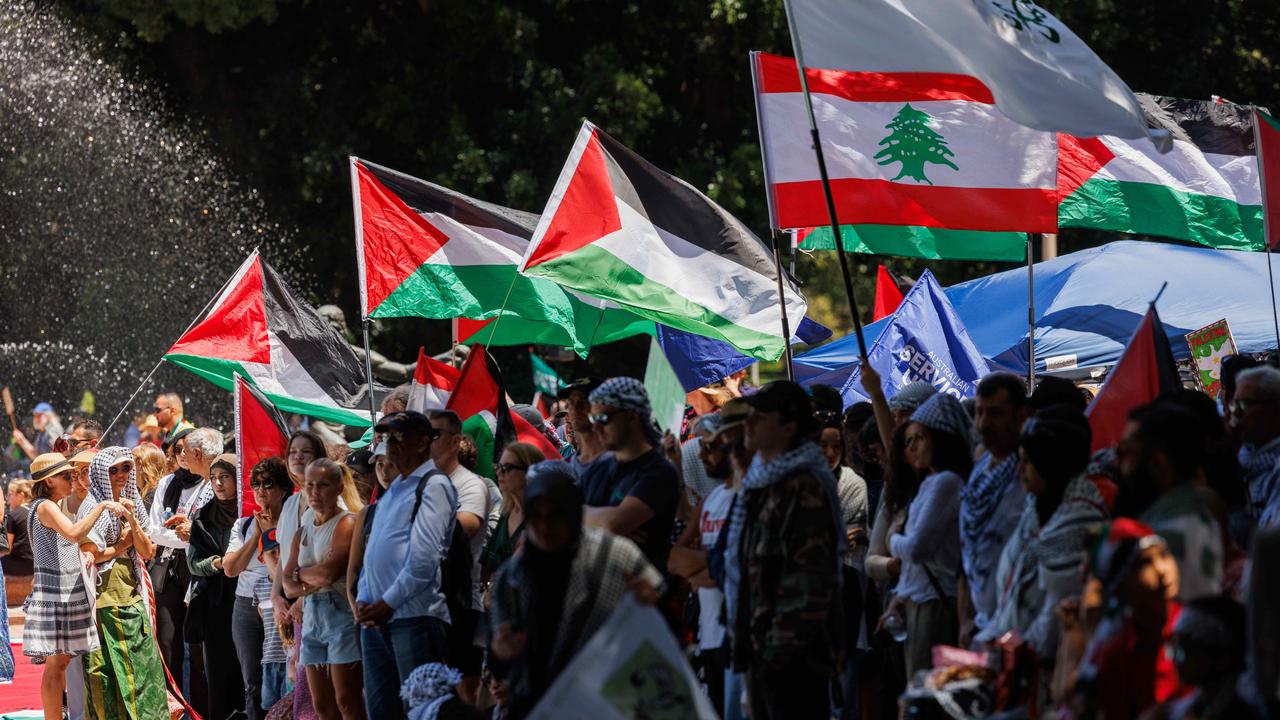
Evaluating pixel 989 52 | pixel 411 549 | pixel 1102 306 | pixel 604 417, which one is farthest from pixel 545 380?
pixel 604 417

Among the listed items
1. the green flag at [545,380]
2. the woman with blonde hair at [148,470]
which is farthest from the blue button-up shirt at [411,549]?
the green flag at [545,380]

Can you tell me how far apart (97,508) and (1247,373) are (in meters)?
6.55

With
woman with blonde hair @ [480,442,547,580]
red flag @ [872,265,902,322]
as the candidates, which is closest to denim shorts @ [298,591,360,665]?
woman with blonde hair @ [480,442,547,580]

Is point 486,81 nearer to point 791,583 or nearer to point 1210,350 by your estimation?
point 1210,350

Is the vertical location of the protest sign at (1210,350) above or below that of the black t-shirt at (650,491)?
above

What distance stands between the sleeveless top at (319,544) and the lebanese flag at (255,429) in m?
1.70

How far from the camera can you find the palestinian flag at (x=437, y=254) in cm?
1138

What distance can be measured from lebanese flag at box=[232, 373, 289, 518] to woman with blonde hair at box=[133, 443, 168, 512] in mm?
1612

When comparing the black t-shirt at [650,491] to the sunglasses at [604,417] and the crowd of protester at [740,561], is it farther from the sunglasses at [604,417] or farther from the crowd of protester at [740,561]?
the sunglasses at [604,417]

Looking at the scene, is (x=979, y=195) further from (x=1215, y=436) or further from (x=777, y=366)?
(x=777, y=366)

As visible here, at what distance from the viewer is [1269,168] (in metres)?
10.1

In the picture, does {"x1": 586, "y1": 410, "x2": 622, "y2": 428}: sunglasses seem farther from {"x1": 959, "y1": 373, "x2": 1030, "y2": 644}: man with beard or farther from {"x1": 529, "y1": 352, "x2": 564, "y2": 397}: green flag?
{"x1": 529, "y1": 352, "x2": 564, "y2": 397}: green flag

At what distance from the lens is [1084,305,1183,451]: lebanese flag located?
6.68m

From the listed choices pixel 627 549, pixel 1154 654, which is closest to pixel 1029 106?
pixel 627 549
